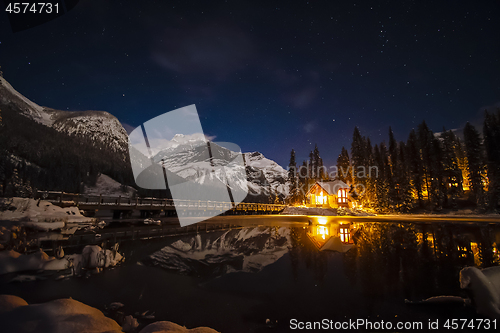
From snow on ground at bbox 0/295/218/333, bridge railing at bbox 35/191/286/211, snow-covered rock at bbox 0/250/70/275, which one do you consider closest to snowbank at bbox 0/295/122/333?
snow on ground at bbox 0/295/218/333

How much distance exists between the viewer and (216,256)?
922cm

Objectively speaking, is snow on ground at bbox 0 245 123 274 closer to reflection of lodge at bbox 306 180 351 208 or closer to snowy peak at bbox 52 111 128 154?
reflection of lodge at bbox 306 180 351 208

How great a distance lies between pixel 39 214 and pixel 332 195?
144 ft

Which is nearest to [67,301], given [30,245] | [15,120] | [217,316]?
[217,316]

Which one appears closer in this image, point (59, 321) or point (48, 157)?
point (59, 321)

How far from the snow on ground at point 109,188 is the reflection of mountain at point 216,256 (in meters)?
81.6

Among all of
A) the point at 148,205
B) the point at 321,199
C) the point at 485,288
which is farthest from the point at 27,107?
the point at 485,288

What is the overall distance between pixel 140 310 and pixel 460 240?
16.5m

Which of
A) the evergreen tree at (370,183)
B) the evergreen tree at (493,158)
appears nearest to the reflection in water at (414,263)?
the evergreen tree at (493,158)

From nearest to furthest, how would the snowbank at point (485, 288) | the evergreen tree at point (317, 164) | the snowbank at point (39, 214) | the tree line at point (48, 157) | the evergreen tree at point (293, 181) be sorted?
the snowbank at point (485, 288) < the snowbank at point (39, 214) < the evergreen tree at point (293, 181) < the tree line at point (48, 157) < the evergreen tree at point (317, 164)

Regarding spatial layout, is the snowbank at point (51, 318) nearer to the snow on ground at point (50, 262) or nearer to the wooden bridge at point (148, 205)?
the snow on ground at point (50, 262)

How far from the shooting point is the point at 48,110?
171 metres

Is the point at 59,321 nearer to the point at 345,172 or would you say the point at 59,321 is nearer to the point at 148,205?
the point at 148,205

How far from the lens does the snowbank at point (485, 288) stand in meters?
4.34
